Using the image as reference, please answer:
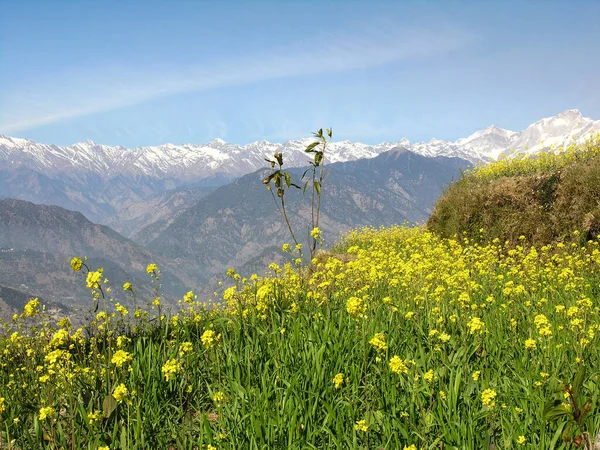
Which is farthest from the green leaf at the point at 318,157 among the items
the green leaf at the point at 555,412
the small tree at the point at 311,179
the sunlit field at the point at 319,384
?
the green leaf at the point at 555,412

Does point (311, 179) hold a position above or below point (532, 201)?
above

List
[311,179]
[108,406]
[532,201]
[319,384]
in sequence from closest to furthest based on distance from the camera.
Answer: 1. [108,406]
2. [319,384]
3. [311,179]
4. [532,201]

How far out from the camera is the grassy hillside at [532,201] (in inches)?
501

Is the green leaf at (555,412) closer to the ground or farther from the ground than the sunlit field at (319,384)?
farther from the ground

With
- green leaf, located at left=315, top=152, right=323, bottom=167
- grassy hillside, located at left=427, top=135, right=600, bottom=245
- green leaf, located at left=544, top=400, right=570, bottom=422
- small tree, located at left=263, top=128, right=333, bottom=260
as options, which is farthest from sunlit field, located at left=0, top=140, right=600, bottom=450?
grassy hillside, located at left=427, top=135, right=600, bottom=245

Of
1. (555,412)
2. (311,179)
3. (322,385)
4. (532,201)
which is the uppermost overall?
(311,179)

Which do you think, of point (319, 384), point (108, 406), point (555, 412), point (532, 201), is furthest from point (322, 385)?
point (532, 201)

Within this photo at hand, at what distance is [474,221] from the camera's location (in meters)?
15.8

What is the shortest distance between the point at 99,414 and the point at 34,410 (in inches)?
45.2

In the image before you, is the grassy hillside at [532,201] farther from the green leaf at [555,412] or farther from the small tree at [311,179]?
the green leaf at [555,412]

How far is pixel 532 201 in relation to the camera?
14.2m

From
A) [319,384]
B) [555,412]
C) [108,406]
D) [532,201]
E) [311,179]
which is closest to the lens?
[555,412]

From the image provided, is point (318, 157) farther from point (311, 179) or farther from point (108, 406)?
point (108, 406)

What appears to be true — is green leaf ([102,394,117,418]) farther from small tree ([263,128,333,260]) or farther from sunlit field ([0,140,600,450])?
small tree ([263,128,333,260])
